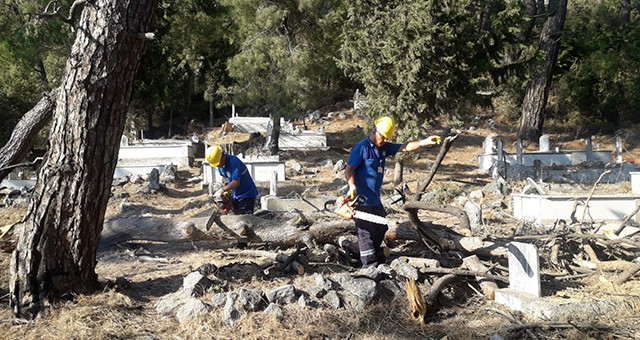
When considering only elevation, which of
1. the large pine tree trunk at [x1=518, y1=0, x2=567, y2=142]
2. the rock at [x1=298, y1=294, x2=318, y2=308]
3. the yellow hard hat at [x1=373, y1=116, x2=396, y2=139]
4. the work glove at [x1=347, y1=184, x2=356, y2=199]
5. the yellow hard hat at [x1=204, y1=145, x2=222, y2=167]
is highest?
the large pine tree trunk at [x1=518, y1=0, x2=567, y2=142]

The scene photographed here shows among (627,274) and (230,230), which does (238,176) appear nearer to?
(230,230)

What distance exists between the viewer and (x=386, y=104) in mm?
14008

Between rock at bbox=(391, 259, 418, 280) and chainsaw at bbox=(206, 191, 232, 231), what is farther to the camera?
chainsaw at bbox=(206, 191, 232, 231)

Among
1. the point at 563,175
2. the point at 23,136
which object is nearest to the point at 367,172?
the point at 23,136

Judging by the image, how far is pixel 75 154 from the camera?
4703 mm

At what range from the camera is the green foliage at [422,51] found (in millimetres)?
12922

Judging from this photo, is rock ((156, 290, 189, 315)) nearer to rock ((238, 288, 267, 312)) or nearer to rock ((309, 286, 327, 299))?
rock ((238, 288, 267, 312))

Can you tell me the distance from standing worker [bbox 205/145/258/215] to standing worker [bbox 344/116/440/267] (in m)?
2.25

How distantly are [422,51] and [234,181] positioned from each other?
7.13 meters

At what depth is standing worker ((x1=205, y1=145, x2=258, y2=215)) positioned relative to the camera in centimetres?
745

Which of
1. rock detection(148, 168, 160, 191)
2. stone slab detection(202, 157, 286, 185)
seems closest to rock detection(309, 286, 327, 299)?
rock detection(148, 168, 160, 191)

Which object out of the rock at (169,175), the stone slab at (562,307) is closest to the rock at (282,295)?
the stone slab at (562,307)

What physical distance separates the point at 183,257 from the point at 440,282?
10.7ft

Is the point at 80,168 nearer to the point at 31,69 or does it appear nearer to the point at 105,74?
the point at 105,74
